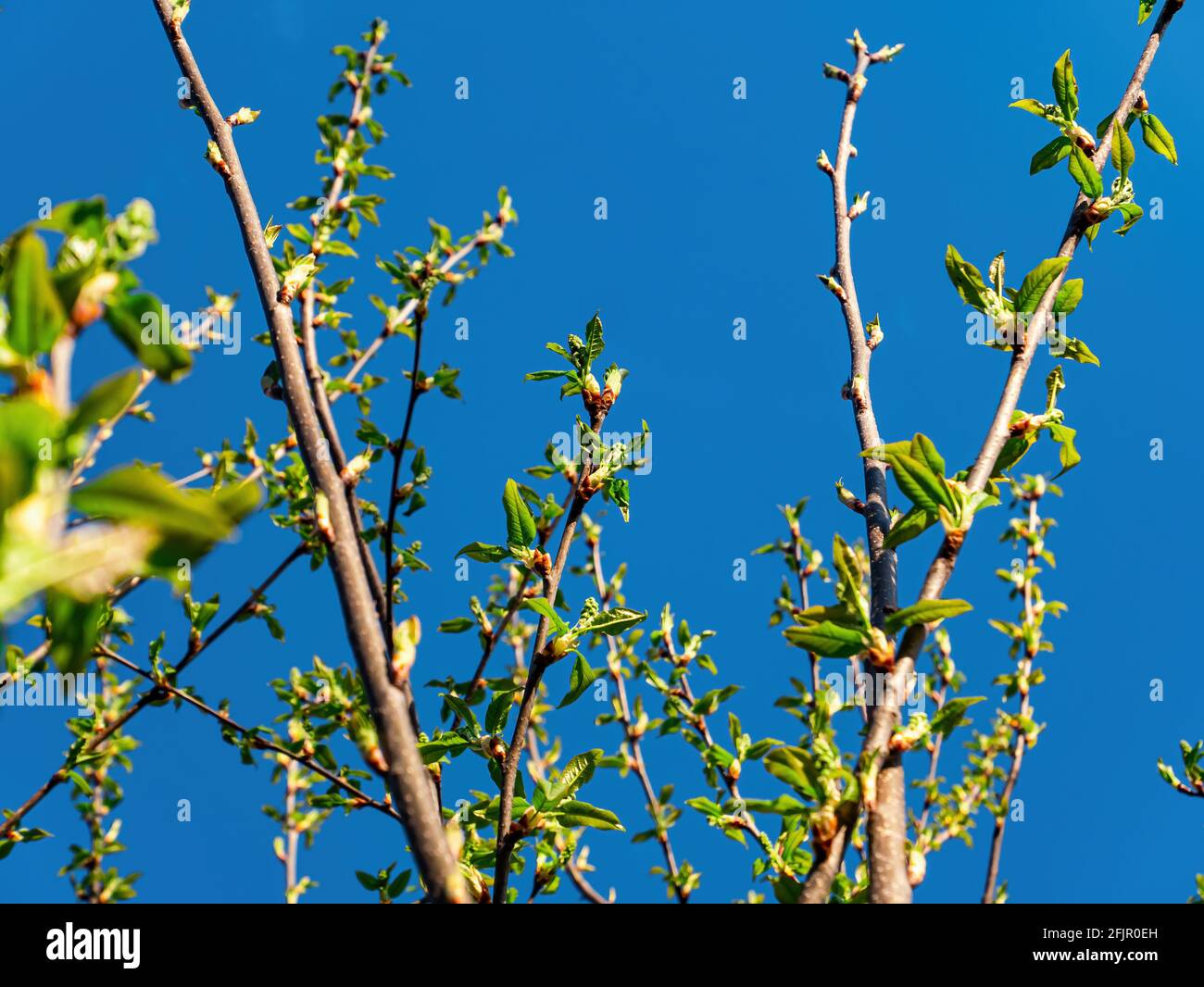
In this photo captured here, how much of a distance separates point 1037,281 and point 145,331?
5.29ft

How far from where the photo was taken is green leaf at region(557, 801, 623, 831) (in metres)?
1.68

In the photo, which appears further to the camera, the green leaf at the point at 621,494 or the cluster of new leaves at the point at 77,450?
the green leaf at the point at 621,494

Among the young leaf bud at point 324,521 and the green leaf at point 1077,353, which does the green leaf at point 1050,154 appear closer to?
the green leaf at point 1077,353

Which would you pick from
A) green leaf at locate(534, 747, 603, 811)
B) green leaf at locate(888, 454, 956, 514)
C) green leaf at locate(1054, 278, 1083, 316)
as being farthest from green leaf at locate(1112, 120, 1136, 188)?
green leaf at locate(534, 747, 603, 811)

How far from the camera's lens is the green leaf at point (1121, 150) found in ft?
5.91

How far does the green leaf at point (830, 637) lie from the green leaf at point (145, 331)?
96 cm

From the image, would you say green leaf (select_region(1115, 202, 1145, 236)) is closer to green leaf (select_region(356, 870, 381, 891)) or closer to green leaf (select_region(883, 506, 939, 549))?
green leaf (select_region(883, 506, 939, 549))

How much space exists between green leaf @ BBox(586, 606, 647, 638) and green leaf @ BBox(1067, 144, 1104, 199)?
4.44ft

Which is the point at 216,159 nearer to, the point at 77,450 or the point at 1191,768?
the point at 77,450

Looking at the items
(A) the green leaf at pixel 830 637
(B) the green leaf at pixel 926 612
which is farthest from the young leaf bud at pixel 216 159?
(B) the green leaf at pixel 926 612

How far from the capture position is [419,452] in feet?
9.73

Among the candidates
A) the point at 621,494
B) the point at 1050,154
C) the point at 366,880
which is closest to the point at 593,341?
the point at 621,494
